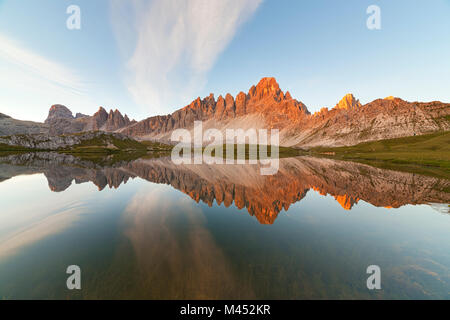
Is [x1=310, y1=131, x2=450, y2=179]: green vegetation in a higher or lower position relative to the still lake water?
higher

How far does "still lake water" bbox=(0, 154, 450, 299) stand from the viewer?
1007cm

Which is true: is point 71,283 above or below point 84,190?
below

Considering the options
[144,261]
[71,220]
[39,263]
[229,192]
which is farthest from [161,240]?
[229,192]

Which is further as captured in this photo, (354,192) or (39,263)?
(354,192)

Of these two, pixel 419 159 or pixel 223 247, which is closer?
pixel 223 247

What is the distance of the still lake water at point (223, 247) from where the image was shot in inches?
396

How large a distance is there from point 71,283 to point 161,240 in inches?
244

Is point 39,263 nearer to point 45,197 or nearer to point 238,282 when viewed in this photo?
point 238,282

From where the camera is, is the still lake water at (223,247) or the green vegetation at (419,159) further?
the green vegetation at (419,159)

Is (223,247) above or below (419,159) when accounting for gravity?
below

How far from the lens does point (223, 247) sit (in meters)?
14.7

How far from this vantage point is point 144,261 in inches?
486

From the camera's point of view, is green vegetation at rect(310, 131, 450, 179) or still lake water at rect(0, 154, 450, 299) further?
green vegetation at rect(310, 131, 450, 179)

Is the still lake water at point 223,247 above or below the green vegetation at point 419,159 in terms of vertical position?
below
